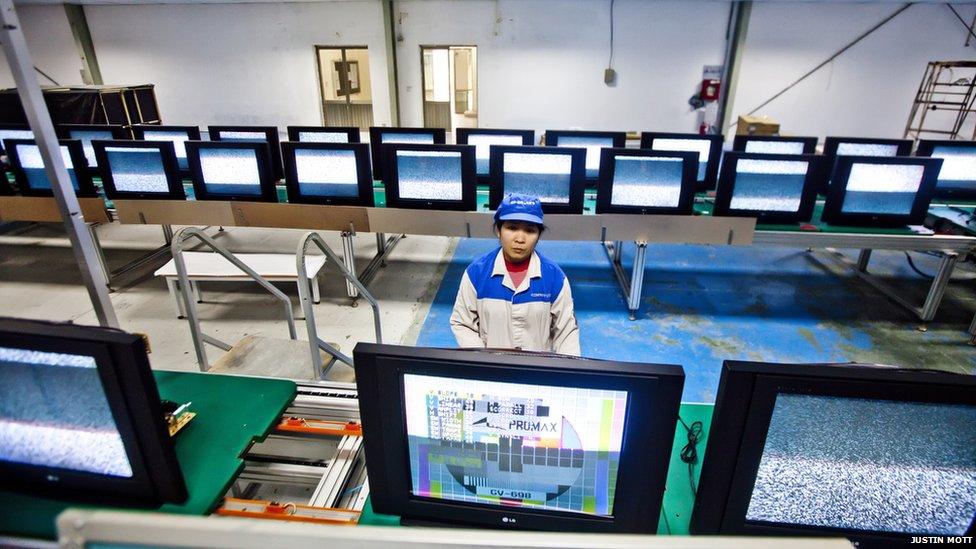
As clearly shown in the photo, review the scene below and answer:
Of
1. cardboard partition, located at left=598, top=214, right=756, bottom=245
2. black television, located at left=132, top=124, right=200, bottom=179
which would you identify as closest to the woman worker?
cardboard partition, located at left=598, top=214, right=756, bottom=245

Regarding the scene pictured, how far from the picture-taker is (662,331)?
3.83 meters

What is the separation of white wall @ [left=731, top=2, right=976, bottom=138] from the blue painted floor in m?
3.90

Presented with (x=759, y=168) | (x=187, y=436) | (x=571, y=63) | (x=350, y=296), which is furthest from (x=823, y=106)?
(x=187, y=436)

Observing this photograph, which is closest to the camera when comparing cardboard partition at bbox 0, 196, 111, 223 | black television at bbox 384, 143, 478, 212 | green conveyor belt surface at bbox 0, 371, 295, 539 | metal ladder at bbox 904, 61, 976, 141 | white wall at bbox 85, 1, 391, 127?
green conveyor belt surface at bbox 0, 371, 295, 539

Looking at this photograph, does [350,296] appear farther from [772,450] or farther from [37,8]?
[37,8]

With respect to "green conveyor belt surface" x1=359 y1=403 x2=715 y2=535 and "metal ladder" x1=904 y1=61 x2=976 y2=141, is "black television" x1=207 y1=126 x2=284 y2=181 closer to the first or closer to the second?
"green conveyor belt surface" x1=359 y1=403 x2=715 y2=535

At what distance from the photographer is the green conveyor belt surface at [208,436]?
A: 1193mm

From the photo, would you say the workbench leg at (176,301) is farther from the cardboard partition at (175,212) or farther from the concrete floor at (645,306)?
the cardboard partition at (175,212)

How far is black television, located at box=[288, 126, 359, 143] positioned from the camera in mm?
4418

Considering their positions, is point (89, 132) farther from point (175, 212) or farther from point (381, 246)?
point (381, 246)

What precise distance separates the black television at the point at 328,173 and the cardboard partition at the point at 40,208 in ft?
5.65

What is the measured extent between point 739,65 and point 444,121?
239 inches

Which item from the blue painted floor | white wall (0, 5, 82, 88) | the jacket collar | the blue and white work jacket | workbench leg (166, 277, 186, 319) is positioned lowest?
the blue painted floor

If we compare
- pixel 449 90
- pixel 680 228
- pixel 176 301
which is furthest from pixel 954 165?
pixel 449 90
